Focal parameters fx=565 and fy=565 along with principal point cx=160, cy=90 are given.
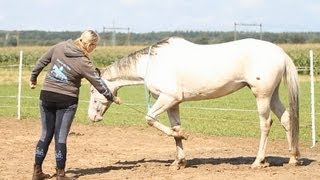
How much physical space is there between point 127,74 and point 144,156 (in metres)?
1.84

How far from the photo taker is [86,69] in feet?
24.3

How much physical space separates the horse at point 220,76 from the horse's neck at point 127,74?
0.28ft

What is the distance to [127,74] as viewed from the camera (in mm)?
8938

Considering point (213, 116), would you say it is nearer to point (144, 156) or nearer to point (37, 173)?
point (144, 156)

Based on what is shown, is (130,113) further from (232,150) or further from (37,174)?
(37,174)

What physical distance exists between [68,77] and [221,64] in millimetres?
2310

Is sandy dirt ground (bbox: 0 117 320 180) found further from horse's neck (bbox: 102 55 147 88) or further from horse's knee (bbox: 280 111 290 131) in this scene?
horse's neck (bbox: 102 55 147 88)

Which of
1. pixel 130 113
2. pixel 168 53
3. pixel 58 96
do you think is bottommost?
pixel 130 113

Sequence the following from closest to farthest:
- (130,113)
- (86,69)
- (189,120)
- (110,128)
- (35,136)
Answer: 1. (86,69)
2. (35,136)
3. (110,128)
4. (189,120)
5. (130,113)

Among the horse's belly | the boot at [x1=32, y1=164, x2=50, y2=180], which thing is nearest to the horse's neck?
the horse's belly

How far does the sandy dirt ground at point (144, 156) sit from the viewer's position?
8.06 m

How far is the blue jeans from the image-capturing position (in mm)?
7457

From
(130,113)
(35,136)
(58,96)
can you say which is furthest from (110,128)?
(58,96)

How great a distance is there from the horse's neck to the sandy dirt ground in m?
1.33
